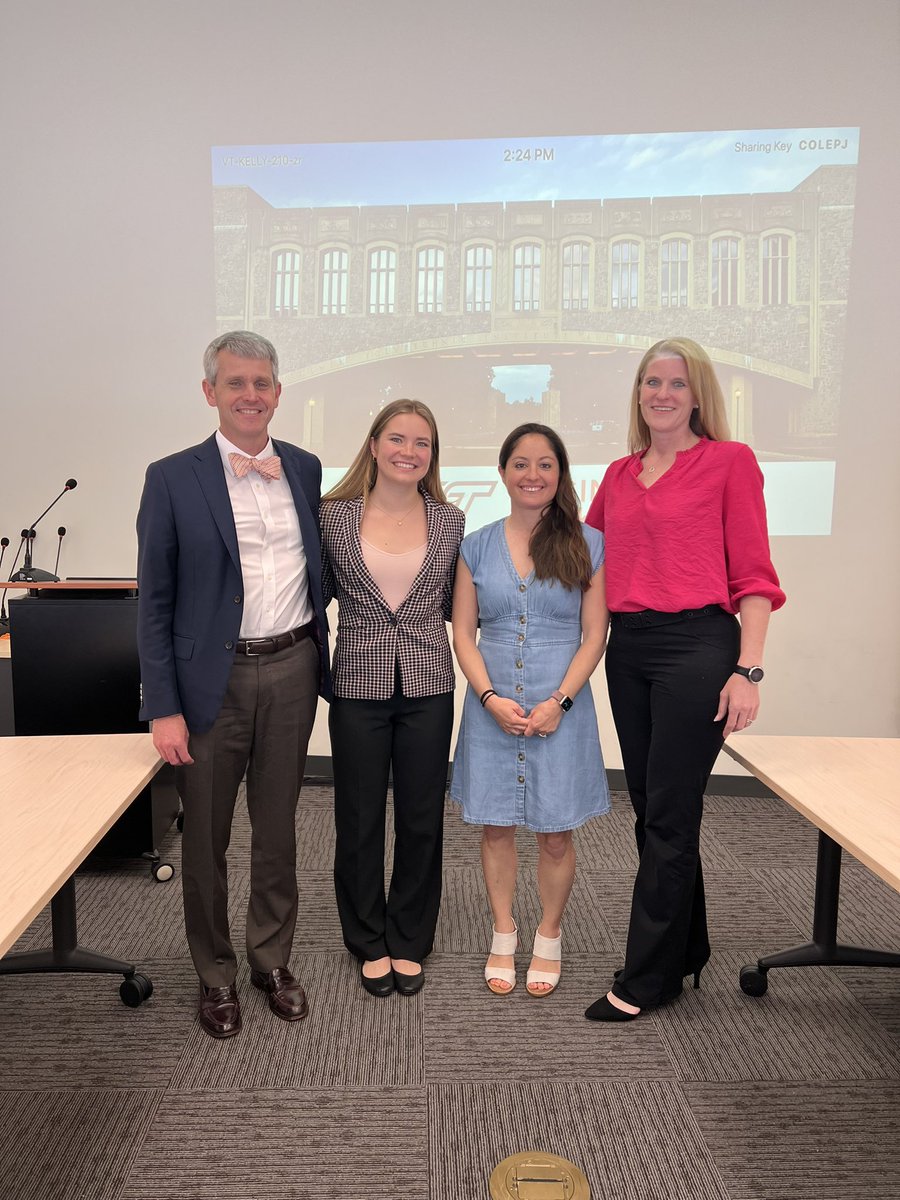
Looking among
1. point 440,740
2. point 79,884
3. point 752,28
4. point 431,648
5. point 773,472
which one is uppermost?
point 752,28

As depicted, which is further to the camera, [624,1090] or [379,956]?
[379,956]

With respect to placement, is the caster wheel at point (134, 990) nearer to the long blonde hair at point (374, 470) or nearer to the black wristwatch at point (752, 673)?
the long blonde hair at point (374, 470)

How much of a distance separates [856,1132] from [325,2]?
436 centimetres

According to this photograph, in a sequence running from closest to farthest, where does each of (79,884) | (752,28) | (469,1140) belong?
1. (469,1140)
2. (79,884)
3. (752,28)

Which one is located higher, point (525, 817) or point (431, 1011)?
point (525, 817)

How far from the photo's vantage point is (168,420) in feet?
13.3

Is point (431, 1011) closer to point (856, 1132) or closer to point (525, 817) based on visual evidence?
point (525, 817)

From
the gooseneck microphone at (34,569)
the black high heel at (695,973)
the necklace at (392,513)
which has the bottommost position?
the black high heel at (695,973)

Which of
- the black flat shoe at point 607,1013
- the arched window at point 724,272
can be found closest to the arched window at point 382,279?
the arched window at point 724,272

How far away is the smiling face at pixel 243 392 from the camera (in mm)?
2066

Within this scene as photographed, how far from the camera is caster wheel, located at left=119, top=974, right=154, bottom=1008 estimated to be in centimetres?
234

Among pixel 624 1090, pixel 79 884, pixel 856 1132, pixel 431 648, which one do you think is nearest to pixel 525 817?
pixel 431 648

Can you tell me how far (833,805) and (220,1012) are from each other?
1.57 meters

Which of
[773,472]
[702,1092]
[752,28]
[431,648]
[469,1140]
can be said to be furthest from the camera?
[773,472]
